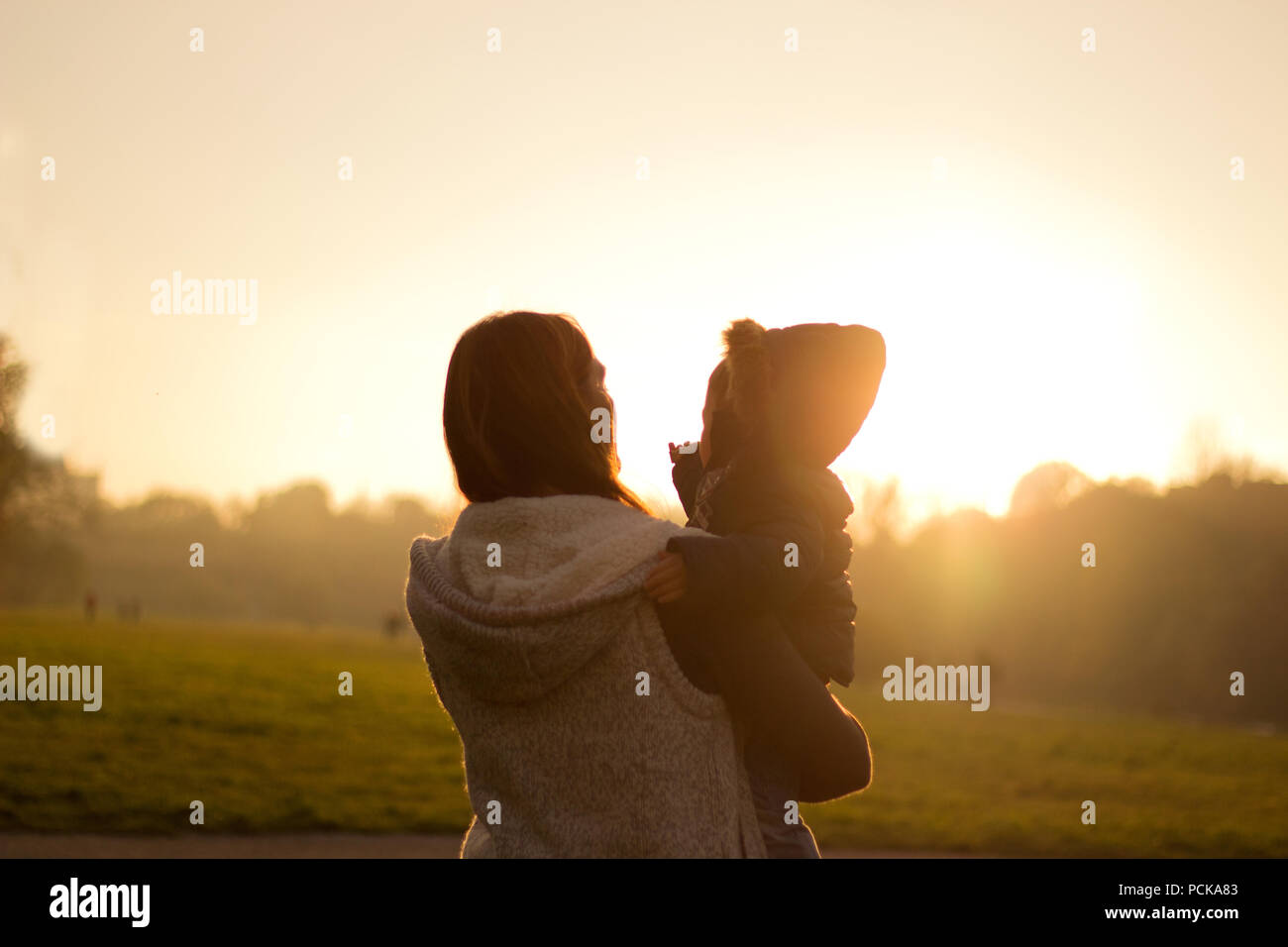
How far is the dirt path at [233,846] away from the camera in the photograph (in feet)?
24.5

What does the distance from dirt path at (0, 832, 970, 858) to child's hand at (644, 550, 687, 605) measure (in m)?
6.63

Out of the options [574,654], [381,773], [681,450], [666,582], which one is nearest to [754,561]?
[666,582]

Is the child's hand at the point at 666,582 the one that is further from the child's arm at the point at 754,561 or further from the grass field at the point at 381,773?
the grass field at the point at 381,773

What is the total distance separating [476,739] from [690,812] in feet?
1.34

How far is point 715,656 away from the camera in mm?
1718

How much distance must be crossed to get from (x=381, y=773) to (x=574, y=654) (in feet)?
36.1

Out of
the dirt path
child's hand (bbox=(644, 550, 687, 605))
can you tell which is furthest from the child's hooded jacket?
the dirt path

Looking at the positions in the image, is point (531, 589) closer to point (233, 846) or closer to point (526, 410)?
point (526, 410)

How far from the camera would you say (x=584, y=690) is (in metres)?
1.69

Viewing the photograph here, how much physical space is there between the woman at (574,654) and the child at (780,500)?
0.21ft

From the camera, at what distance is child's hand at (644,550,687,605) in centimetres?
164

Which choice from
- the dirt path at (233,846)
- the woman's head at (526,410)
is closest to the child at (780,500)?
the woman's head at (526,410)

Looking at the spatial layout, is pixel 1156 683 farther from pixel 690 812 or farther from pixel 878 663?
pixel 690 812
